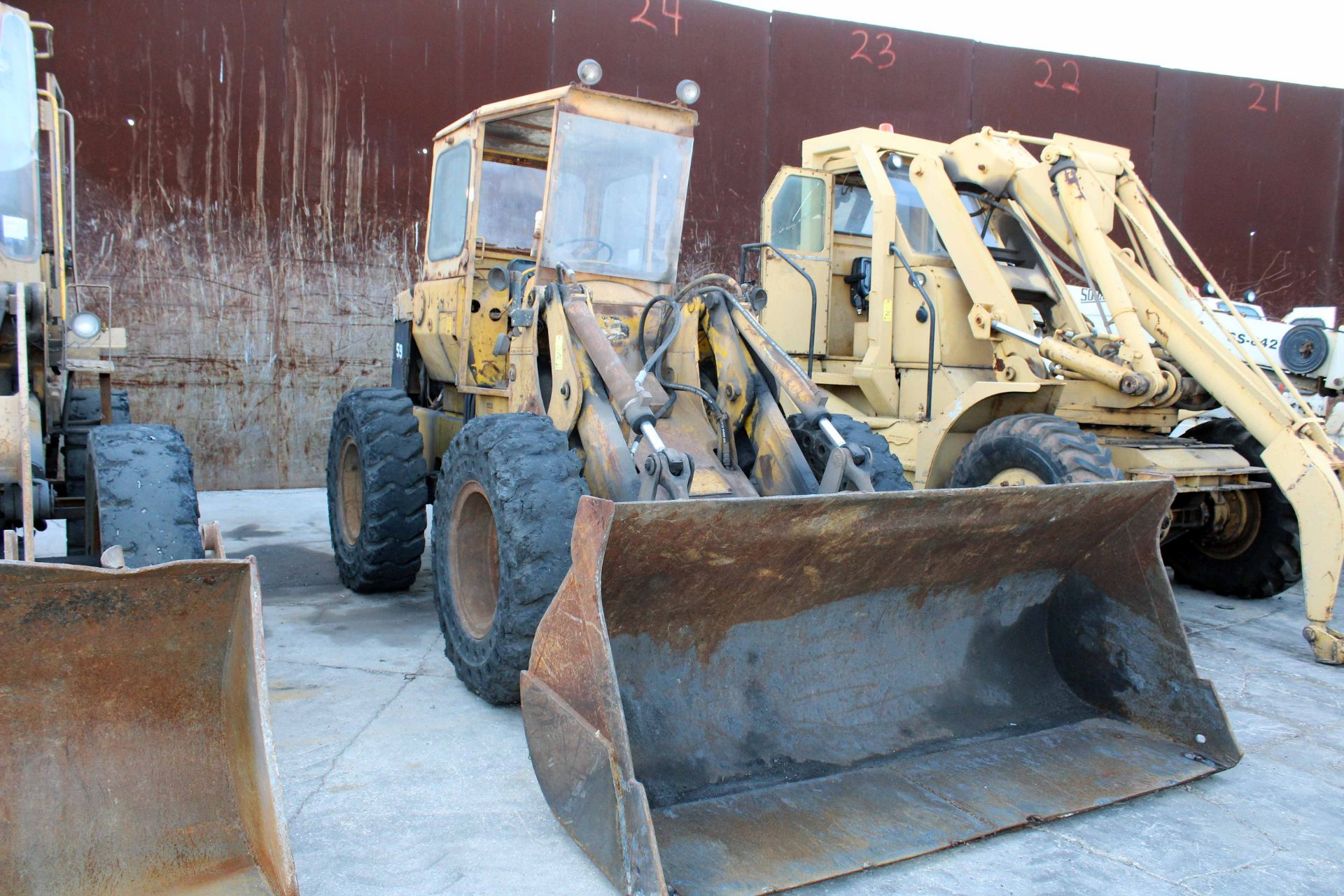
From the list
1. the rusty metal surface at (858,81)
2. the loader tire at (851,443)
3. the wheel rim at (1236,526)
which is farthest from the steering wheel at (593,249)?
the rusty metal surface at (858,81)

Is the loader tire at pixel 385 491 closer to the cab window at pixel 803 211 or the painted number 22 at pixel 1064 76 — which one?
the cab window at pixel 803 211

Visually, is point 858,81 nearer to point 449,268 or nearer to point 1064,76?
point 1064,76

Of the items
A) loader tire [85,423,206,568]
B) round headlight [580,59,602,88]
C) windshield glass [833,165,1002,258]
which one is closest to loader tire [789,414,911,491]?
round headlight [580,59,602,88]

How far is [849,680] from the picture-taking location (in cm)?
345

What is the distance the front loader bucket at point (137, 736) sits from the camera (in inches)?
88.7

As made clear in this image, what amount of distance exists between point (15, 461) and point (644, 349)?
7.83ft

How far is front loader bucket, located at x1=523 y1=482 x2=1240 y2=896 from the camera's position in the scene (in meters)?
2.76

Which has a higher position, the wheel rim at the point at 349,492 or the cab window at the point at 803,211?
the cab window at the point at 803,211

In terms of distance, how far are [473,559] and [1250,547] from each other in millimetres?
4677

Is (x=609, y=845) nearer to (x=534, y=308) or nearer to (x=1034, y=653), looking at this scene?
(x=1034, y=653)

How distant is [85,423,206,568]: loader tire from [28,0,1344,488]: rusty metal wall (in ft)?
18.4

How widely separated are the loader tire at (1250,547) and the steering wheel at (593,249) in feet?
12.9

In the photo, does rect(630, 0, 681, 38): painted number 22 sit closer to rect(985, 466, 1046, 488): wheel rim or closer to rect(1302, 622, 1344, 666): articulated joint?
rect(985, 466, 1046, 488): wheel rim

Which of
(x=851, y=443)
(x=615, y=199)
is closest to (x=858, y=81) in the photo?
(x=615, y=199)
